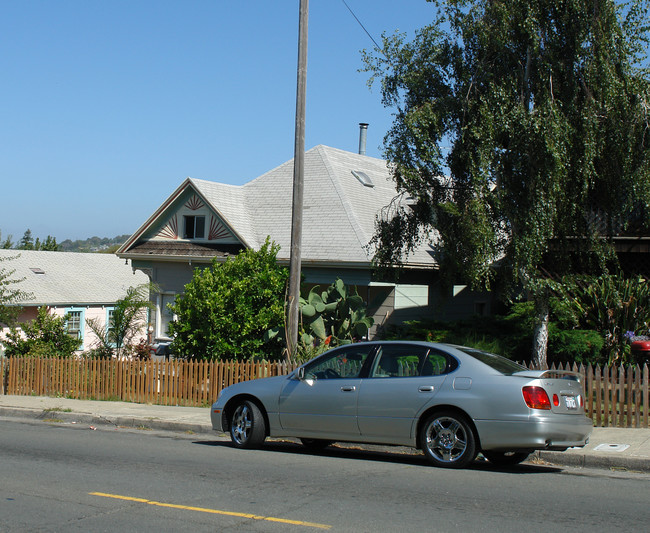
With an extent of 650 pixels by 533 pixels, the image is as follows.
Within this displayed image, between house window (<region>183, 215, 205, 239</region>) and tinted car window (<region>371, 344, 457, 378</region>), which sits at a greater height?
house window (<region>183, 215, 205, 239</region>)

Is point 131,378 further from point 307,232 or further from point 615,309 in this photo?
point 615,309

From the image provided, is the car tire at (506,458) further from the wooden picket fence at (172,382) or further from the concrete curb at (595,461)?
the wooden picket fence at (172,382)

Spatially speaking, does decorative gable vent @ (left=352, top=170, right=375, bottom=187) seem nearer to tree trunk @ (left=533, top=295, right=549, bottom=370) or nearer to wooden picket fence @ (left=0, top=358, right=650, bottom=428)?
wooden picket fence @ (left=0, top=358, right=650, bottom=428)

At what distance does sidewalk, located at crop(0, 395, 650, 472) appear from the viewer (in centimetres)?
960

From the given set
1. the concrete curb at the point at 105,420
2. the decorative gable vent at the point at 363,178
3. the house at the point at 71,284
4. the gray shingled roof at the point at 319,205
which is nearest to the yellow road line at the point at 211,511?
the concrete curb at the point at 105,420

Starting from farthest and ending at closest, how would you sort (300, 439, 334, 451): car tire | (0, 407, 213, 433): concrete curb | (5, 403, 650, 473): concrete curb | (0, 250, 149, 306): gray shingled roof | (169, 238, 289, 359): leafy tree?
1. (0, 250, 149, 306): gray shingled roof
2. (169, 238, 289, 359): leafy tree
3. (0, 407, 213, 433): concrete curb
4. (300, 439, 334, 451): car tire
5. (5, 403, 650, 473): concrete curb

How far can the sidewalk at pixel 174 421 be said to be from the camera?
9.60 m

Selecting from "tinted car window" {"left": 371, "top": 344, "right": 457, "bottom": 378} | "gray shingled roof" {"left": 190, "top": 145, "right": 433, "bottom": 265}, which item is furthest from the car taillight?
"gray shingled roof" {"left": 190, "top": 145, "right": 433, "bottom": 265}

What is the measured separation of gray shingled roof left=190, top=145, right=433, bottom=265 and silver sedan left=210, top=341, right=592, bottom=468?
899 centimetres

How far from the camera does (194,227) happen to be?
23.1 metres

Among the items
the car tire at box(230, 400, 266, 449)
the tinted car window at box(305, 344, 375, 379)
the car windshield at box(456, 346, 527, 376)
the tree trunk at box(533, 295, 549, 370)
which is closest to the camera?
the car windshield at box(456, 346, 527, 376)

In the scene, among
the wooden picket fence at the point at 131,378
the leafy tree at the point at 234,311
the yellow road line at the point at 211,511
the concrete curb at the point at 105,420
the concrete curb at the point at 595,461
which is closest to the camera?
the yellow road line at the point at 211,511

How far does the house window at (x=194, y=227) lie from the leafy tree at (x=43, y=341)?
4889 mm

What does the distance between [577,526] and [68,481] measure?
203 inches
